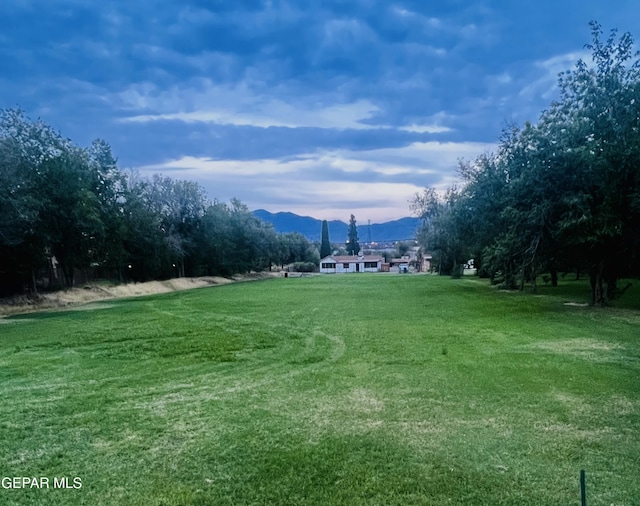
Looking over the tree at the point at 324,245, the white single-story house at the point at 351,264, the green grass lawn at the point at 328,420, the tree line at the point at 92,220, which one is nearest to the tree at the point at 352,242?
the tree at the point at 324,245

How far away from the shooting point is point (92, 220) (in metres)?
23.2

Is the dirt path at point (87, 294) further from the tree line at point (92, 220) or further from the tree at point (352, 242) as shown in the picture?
the tree at point (352, 242)

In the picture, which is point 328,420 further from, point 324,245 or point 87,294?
point 324,245

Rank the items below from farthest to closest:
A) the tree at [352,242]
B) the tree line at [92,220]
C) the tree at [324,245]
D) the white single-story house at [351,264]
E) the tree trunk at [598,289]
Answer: the tree at [352,242] < the tree at [324,245] < the white single-story house at [351,264] < the tree line at [92,220] < the tree trunk at [598,289]

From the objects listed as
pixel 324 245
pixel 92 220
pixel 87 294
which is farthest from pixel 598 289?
pixel 324 245

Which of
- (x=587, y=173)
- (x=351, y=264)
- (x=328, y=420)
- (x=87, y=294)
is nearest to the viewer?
(x=328, y=420)

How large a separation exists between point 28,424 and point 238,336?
5.82 meters

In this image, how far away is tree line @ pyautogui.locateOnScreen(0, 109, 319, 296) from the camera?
19338mm

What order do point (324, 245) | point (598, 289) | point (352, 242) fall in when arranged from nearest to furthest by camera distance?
1. point (598, 289)
2. point (324, 245)
3. point (352, 242)

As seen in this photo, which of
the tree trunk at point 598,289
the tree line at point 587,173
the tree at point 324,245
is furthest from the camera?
the tree at point 324,245

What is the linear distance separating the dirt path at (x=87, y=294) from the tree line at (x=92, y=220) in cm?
111

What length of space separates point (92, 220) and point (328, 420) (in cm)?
2261

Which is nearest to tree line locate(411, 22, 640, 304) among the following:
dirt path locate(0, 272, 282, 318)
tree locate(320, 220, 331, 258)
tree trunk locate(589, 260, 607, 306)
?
tree trunk locate(589, 260, 607, 306)

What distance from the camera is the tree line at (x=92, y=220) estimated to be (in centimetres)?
1934
